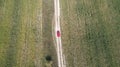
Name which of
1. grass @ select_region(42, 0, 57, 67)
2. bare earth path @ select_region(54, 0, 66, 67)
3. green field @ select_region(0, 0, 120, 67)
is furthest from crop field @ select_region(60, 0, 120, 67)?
grass @ select_region(42, 0, 57, 67)

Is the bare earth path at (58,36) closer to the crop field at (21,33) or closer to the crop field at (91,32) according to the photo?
the crop field at (91,32)

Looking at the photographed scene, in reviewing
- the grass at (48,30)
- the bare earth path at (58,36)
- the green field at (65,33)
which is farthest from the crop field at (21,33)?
the bare earth path at (58,36)

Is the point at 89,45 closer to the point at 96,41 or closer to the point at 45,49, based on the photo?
the point at 96,41

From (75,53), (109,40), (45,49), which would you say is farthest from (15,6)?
(109,40)

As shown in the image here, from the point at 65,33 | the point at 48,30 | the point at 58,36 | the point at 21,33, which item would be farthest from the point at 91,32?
the point at 21,33

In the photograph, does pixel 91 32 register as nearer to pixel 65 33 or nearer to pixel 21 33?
pixel 65 33

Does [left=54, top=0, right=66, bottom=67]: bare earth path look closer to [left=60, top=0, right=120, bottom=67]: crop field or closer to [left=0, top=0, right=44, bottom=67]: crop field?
[left=60, top=0, right=120, bottom=67]: crop field
